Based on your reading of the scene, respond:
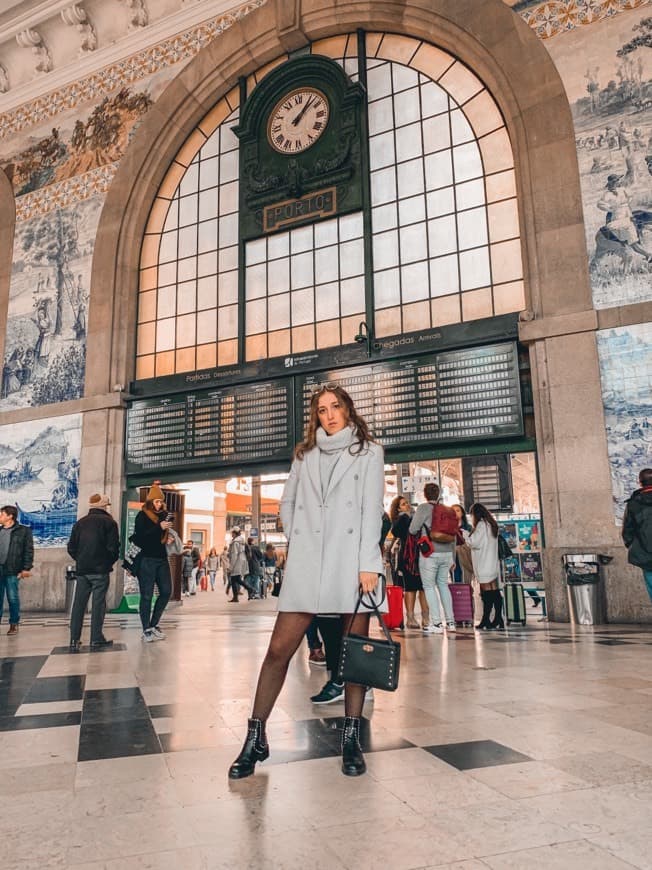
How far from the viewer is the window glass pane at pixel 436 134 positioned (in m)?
10.1

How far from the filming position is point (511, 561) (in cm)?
1071

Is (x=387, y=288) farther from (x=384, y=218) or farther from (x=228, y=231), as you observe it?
(x=228, y=231)

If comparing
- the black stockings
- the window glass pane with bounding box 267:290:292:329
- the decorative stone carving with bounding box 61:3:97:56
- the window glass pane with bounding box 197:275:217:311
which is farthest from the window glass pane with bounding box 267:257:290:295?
the black stockings

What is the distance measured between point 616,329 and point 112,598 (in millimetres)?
8992

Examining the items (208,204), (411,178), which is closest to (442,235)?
(411,178)

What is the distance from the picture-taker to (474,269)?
9508 mm

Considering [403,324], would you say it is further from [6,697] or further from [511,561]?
[6,697]

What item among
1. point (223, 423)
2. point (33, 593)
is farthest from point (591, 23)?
point (33, 593)

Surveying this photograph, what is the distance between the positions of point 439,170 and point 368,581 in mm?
9004

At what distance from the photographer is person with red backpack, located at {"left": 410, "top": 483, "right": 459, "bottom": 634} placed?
24.5 feet

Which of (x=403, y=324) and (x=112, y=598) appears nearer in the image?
(x=403, y=324)

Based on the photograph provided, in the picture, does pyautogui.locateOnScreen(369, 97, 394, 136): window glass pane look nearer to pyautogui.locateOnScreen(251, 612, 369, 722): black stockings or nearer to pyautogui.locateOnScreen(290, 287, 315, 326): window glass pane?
pyautogui.locateOnScreen(290, 287, 315, 326): window glass pane

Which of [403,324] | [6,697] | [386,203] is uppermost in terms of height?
[386,203]

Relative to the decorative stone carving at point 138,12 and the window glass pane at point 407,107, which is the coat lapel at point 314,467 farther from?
the decorative stone carving at point 138,12
